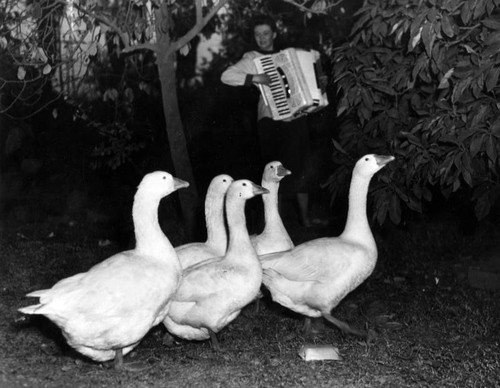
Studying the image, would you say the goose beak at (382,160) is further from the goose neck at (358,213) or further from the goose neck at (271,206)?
Result: the goose neck at (271,206)

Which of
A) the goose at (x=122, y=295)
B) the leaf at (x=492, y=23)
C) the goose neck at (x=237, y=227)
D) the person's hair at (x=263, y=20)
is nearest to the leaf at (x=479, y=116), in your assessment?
the leaf at (x=492, y=23)

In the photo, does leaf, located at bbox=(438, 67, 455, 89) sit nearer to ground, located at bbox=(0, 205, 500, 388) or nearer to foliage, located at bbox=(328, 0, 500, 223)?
foliage, located at bbox=(328, 0, 500, 223)

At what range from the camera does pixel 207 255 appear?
636 cm

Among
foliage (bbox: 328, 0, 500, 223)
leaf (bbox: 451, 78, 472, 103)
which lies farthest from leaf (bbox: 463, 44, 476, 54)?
leaf (bbox: 451, 78, 472, 103)

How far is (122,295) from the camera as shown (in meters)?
5.00

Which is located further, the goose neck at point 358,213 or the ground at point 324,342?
the goose neck at point 358,213

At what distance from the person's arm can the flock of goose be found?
1.80 meters

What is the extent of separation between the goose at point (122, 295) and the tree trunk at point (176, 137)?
3098 mm

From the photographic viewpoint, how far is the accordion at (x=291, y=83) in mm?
8336

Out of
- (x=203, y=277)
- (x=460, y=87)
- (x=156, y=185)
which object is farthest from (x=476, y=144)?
(x=156, y=185)

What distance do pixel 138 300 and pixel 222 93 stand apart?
23.5ft

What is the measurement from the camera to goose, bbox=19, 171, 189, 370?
4.90 m

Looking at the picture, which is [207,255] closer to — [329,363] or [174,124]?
[329,363]

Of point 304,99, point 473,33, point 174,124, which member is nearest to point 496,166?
point 473,33
